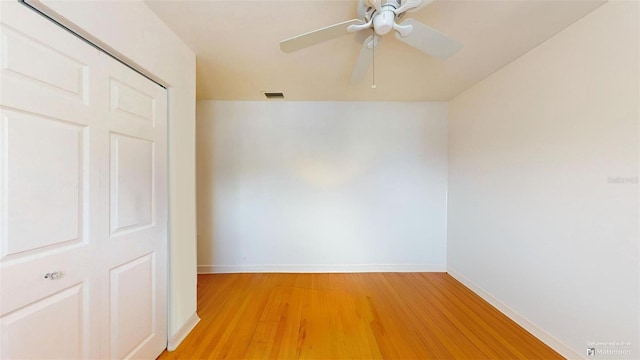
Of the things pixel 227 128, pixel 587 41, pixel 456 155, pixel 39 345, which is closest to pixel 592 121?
pixel 587 41

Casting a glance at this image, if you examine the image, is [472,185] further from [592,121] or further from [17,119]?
[17,119]

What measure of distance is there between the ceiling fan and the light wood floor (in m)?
2.09

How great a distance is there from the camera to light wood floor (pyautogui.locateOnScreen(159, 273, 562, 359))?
5.62 ft

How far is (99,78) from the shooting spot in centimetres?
121

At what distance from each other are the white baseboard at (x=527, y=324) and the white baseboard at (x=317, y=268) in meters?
0.57

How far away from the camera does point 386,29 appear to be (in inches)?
48.6

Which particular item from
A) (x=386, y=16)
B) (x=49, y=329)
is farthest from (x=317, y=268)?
(x=386, y=16)

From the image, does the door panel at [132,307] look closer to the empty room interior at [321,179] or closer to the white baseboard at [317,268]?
the empty room interior at [321,179]

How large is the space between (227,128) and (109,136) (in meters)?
→ 1.93

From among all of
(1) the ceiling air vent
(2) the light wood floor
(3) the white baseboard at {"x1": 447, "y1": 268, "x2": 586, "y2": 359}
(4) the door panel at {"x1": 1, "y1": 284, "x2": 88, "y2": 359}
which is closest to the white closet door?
(4) the door panel at {"x1": 1, "y1": 284, "x2": 88, "y2": 359}

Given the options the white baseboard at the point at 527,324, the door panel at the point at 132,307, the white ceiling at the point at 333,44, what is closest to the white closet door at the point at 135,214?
the door panel at the point at 132,307

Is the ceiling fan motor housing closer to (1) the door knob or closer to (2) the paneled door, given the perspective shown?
(2) the paneled door

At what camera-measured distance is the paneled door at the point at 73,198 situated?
89 centimetres
